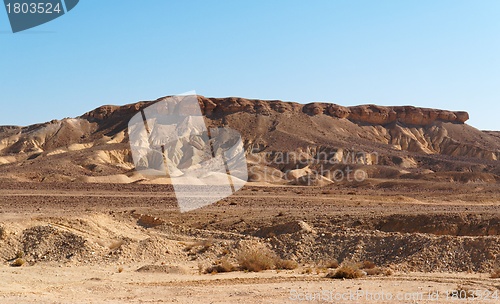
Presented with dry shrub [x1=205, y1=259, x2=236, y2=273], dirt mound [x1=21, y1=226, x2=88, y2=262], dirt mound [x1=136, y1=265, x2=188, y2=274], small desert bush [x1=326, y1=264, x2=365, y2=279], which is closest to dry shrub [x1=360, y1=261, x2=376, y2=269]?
small desert bush [x1=326, y1=264, x2=365, y2=279]

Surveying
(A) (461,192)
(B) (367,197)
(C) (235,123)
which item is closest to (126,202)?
(B) (367,197)

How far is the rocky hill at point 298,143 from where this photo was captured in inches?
2911

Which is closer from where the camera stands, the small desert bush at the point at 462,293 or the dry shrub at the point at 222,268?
the small desert bush at the point at 462,293

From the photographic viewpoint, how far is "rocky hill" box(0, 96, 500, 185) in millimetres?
73938

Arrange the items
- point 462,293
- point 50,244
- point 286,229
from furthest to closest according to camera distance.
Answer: point 286,229
point 50,244
point 462,293

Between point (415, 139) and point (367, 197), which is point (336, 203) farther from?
point (415, 139)

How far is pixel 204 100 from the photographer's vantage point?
101m

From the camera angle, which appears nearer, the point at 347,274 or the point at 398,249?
the point at 347,274

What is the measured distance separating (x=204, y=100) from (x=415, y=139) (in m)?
34.7

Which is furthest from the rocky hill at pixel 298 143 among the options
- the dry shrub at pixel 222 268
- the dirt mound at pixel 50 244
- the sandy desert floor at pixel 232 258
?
the dry shrub at pixel 222 268

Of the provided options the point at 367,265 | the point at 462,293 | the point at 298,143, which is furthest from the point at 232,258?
the point at 298,143

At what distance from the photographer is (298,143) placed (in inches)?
3420

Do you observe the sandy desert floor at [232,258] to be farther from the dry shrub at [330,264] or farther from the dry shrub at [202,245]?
the dry shrub at [330,264]

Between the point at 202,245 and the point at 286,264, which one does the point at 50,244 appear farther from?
the point at 286,264
